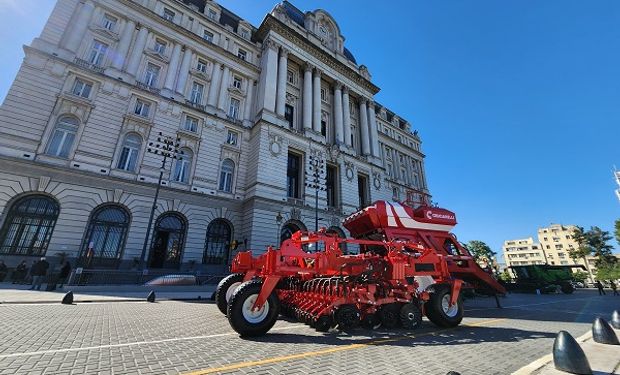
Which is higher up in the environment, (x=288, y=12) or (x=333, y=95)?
(x=288, y=12)

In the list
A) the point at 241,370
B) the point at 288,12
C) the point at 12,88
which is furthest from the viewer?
the point at 288,12

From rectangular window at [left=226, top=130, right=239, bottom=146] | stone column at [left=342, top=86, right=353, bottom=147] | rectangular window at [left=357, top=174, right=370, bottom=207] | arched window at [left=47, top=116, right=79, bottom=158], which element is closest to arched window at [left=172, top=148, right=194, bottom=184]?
rectangular window at [left=226, top=130, right=239, bottom=146]

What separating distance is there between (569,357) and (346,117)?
1322 inches

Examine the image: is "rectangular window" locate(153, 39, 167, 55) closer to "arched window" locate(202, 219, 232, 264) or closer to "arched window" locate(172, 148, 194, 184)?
"arched window" locate(172, 148, 194, 184)

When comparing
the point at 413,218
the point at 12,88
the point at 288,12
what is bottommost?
the point at 413,218

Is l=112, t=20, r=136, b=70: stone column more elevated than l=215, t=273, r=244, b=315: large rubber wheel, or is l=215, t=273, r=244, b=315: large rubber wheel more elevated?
l=112, t=20, r=136, b=70: stone column

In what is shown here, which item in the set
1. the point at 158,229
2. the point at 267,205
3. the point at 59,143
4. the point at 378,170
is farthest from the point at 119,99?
Result: the point at 378,170

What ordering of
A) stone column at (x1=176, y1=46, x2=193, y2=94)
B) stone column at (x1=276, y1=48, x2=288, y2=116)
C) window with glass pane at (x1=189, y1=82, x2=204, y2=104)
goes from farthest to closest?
stone column at (x1=276, y1=48, x2=288, y2=116), window with glass pane at (x1=189, y1=82, x2=204, y2=104), stone column at (x1=176, y1=46, x2=193, y2=94)

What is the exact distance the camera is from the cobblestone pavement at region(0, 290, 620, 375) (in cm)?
366

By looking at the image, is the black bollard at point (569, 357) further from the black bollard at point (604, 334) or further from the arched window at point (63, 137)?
the arched window at point (63, 137)

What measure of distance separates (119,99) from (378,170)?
2855 centimetres

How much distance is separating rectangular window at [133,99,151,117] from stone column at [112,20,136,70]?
3195 mm

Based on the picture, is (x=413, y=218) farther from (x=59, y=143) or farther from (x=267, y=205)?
(x=59, y=143)

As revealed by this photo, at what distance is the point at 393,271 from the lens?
23.5 feet
